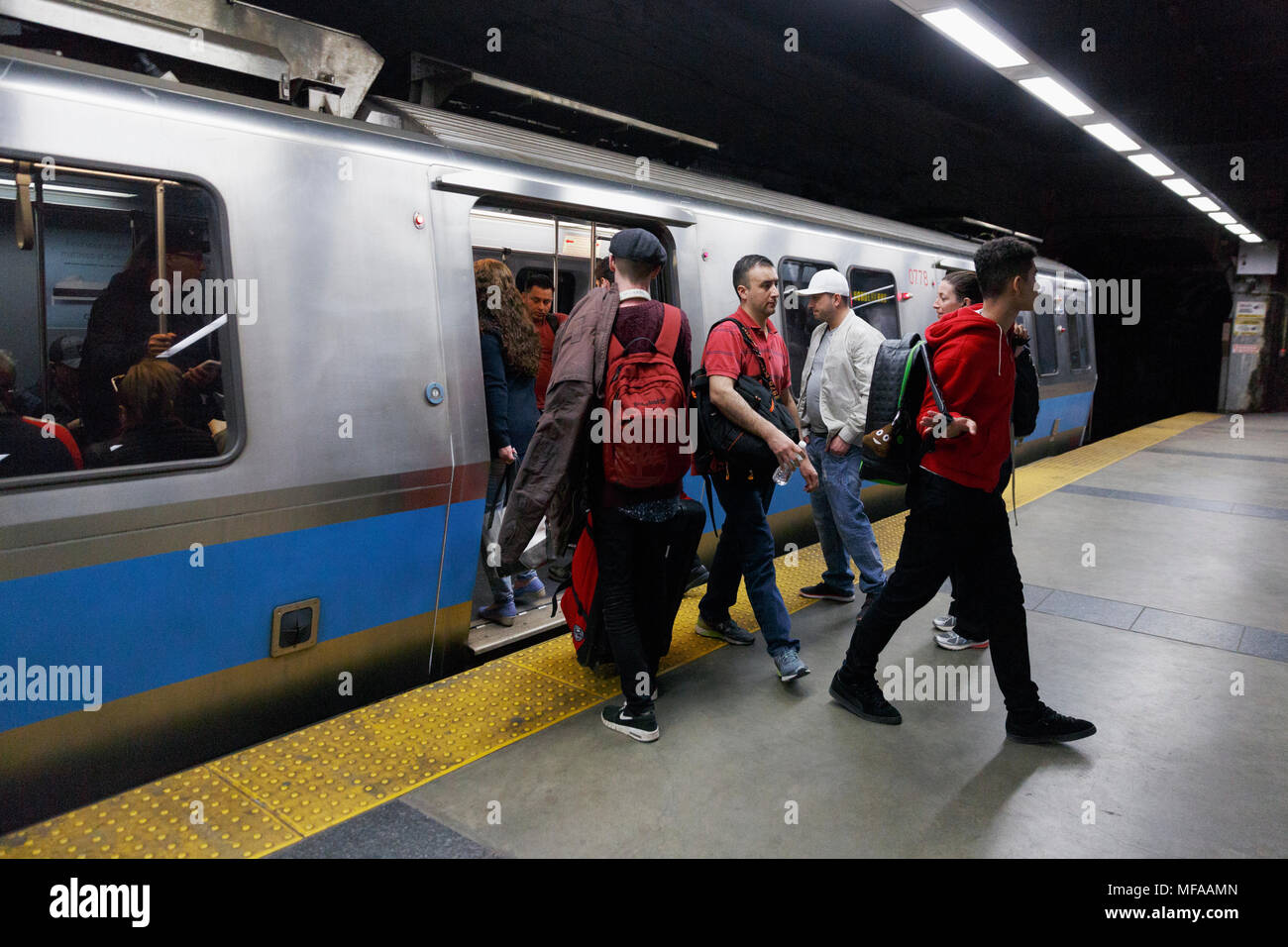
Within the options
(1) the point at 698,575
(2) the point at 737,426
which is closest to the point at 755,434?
(2) the point at 737,426

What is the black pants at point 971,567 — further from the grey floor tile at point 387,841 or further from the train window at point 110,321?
the train window at point 110,321

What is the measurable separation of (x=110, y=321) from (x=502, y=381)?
1.69m

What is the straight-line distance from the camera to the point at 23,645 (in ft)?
7.34

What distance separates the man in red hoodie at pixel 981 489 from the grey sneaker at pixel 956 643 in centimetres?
85

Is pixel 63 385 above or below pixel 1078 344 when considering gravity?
below

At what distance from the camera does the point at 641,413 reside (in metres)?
2.81

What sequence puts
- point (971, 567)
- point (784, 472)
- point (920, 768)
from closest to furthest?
point (920, 768), point (971, 567), point (784, 472)

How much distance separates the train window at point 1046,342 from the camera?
9547 mm

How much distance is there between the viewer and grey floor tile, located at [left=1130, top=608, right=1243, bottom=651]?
3.99 meters

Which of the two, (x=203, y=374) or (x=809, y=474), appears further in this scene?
(x=809, y=474)

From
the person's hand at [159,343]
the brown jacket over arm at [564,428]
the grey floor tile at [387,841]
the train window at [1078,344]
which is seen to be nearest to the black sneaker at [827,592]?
the brown jacket over arm at [564,428]

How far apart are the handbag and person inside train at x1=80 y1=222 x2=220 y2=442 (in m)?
1.71

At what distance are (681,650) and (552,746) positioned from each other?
3.30 ft

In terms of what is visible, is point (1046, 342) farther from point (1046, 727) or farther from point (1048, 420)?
point (1046, 727)
